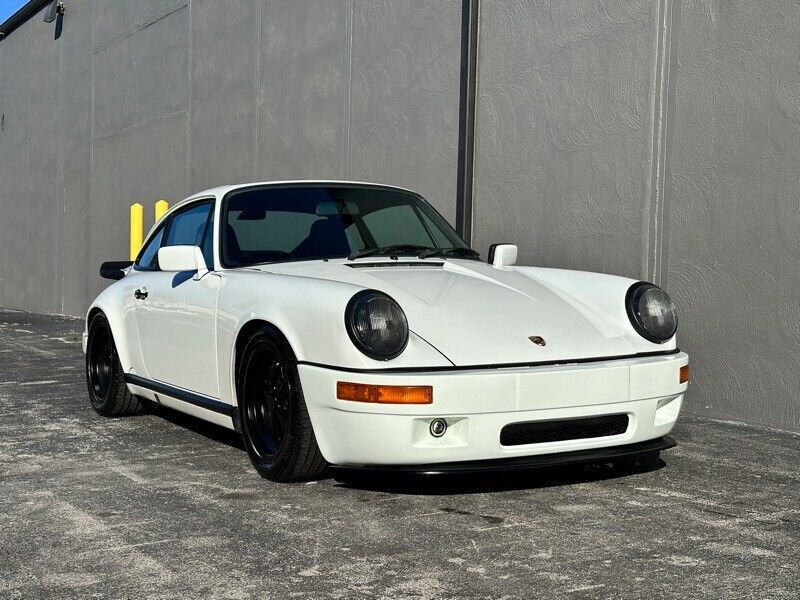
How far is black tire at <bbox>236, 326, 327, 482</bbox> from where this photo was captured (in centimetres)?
445

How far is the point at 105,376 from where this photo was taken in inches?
264

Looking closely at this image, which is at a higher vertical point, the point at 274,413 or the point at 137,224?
the point at 137,224

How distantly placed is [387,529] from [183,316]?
80.6 inches

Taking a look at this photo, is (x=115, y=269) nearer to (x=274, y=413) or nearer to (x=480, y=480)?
(x=274, y=413)

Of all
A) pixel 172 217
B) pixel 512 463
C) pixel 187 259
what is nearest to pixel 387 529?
pixel 512 463

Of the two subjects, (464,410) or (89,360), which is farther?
(89,360)

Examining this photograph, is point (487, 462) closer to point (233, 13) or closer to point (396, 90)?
point (396, 90)

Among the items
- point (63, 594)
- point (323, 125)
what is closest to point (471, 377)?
point (63, 594)

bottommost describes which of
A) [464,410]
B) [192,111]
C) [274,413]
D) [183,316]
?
[274,413]

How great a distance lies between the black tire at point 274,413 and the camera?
445 centimetres

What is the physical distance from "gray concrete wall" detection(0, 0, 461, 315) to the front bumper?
500 centimetres

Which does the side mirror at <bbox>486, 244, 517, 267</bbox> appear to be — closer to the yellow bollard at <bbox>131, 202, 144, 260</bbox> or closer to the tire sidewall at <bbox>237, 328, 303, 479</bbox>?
the tire sidewall at <bbox>237, 328, 303, 479</bbox>

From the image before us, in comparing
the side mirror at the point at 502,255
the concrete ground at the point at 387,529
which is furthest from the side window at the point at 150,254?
the side mirror at the point at 502,255

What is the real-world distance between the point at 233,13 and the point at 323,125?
3054 millimetres
